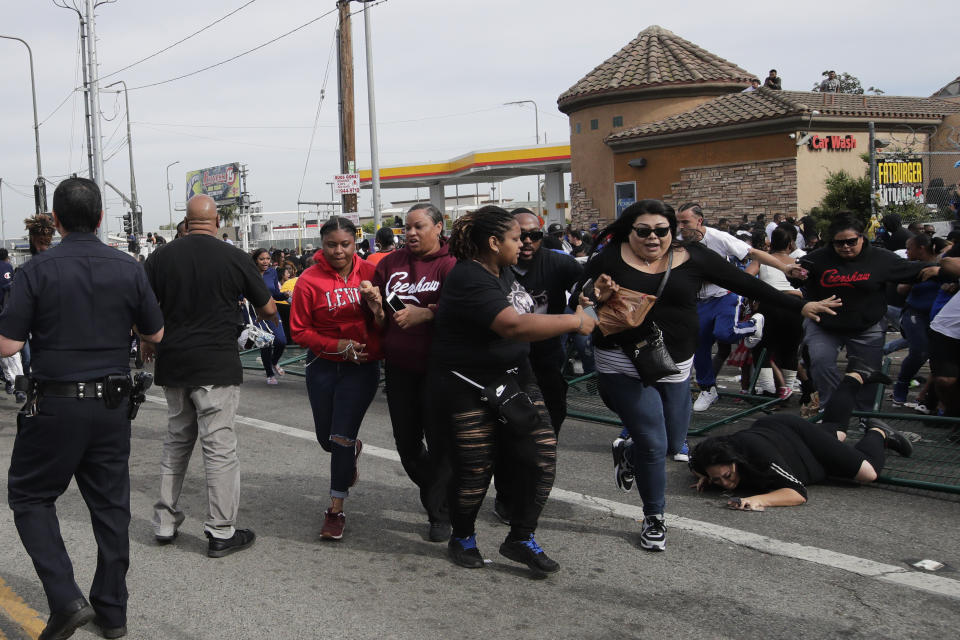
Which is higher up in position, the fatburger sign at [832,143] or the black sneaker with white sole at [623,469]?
the fatburger sign at [832,143]

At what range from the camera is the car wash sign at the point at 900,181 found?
17.4m

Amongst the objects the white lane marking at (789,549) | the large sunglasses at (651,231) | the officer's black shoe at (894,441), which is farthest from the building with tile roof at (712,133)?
the large sunglasses at (651,231)

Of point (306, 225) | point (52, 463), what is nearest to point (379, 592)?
point (52, 463)

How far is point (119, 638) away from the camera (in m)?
3.86

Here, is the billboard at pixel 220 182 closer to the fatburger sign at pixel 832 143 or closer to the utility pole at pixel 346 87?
the utility pole at pixel 346 87

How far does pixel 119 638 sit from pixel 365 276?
2.40 m

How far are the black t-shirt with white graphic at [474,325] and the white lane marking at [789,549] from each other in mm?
1609

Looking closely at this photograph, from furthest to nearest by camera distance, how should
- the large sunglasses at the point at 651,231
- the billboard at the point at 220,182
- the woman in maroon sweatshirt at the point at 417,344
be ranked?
the billboard at the point at 220,182, the woman in maroon sweatshirt at the point at 417,344, the large sunglasses at the point at 651,231

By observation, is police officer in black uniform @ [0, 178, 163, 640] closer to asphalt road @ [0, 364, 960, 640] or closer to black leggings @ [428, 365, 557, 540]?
asphalt road @ [0, 364, 960, 640]

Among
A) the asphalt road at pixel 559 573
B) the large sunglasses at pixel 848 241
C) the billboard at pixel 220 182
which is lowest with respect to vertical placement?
the asphalt road at pixel 559 573

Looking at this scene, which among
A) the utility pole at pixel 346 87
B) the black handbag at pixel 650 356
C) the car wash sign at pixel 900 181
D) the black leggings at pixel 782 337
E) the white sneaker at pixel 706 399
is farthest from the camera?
the utility pole at pixel 346 87

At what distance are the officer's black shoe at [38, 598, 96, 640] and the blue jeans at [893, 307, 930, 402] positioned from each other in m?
7.09

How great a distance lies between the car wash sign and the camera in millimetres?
17359

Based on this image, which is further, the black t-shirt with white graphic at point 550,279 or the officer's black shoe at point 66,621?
the black t-shirt with white graphic at point 550,279
